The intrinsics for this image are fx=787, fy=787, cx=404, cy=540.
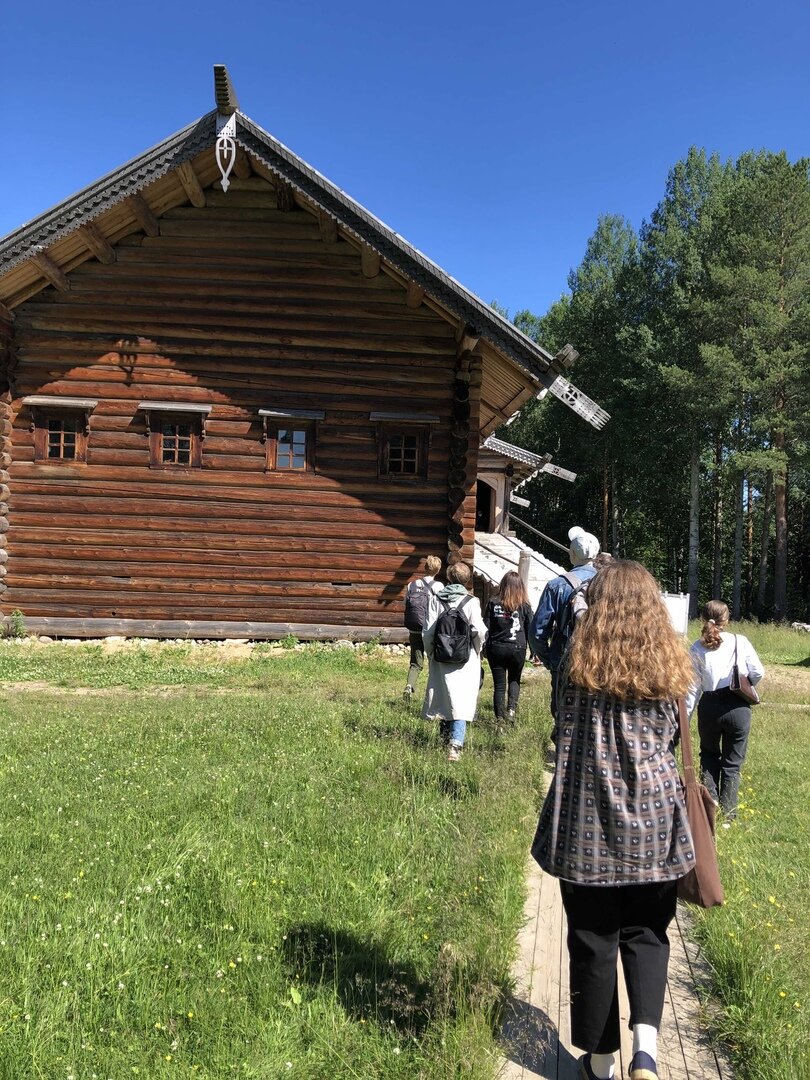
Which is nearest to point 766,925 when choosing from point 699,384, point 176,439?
point 176,439

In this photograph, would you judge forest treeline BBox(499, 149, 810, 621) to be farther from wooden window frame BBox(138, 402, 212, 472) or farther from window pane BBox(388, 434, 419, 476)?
wooden window frame BBox(138, 402, 212, 472)

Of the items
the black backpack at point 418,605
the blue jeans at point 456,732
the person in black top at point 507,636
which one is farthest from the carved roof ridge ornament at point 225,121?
the blue jeans at point 456,732

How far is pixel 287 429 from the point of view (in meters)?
13.5

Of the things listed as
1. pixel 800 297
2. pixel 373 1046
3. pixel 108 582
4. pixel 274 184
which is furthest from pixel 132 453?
pixel 800 297

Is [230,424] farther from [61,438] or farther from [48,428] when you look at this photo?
[48,428]

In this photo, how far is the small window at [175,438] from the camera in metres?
13.3

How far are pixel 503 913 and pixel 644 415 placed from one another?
35.4 m

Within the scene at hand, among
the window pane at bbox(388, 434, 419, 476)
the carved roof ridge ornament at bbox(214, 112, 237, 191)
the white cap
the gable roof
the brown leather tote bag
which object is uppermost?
the carved roof ridge ornament at bbox(214, 112, 237, 191)

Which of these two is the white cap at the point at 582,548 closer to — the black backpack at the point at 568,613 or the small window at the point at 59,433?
the black backpack at the point at 568,613

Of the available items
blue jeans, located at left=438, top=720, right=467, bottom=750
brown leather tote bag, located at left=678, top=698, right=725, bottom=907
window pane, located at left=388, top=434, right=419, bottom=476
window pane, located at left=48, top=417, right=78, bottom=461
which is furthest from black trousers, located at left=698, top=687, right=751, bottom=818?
window pane, located at left=48, top=417, right=78, bottom=461

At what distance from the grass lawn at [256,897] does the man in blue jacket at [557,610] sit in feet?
3.15

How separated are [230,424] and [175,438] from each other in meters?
0.98

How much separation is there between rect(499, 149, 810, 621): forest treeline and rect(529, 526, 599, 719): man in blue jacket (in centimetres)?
2449

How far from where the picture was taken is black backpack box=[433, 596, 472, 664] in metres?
6.52
